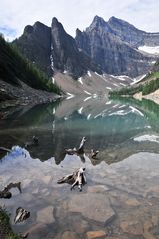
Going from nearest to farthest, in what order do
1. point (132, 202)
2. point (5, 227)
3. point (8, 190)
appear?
point (5, 227) → point (132, 202) → point (8, 190)

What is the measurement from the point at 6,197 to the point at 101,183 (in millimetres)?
7385

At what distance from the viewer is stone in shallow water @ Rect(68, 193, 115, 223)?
18234 mm

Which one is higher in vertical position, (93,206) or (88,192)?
(88,192)

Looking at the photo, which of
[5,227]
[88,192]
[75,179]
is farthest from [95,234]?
[75,179]

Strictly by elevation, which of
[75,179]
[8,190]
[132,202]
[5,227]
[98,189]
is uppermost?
[75,179]

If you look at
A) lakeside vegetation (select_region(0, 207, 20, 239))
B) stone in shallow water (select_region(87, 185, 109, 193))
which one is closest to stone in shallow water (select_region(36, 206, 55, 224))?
lakeside vegetation (select_region(0, 207, 20, 239))

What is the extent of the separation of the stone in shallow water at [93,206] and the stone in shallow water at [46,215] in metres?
1.27

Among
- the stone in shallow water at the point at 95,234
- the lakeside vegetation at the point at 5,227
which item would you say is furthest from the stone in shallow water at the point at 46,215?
the stone in shallow water at the point at 95,234

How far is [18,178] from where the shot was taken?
24938 mm

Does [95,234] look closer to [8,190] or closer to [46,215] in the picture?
[46,215]

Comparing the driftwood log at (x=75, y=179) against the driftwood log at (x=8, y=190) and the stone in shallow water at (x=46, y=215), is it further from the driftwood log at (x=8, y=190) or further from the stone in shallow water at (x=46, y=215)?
the stone in shallow water at (x=46, y=215)

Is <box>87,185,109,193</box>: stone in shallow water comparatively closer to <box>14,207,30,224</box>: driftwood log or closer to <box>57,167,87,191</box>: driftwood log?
<box>57,167,87,191</box>: driftwood log

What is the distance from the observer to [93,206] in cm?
1981

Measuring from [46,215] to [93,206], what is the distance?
129 inches
